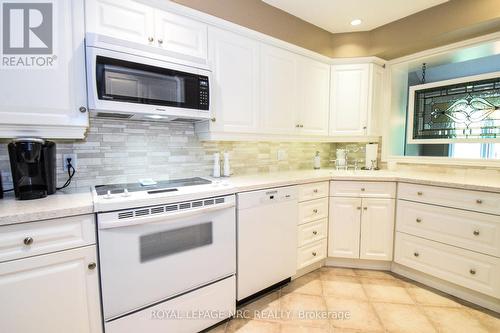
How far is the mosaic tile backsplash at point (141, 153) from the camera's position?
1662 millimetres

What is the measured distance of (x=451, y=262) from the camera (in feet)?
6.43

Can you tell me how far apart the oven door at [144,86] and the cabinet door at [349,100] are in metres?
1.67

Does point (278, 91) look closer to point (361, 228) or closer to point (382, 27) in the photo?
point (382, 27)

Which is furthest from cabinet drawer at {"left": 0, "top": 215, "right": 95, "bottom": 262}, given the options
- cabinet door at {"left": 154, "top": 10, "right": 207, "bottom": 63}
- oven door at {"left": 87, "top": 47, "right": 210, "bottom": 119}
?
cabinet door at {"left": 154, "top": 10, "right": 207, "bottom": 63}

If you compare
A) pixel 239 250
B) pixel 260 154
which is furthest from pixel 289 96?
pixel 239 250

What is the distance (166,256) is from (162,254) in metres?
0.03

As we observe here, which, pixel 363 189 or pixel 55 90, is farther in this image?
pixel 363 189

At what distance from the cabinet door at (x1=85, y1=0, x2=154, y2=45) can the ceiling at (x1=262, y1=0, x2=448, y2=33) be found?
1192mm

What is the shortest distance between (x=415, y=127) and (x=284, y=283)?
232cm

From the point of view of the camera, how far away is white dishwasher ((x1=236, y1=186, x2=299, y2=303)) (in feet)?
5.86

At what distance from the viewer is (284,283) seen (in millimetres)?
2178

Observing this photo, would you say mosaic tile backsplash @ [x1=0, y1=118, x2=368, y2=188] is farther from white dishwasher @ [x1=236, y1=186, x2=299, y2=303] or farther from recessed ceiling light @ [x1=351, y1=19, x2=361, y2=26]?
recessed ceiling light @ [x1=351, y1=19, x2=361, y2=26]

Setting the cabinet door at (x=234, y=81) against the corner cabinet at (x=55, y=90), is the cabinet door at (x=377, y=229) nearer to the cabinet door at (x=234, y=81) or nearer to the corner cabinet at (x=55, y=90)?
the cabinet door at (x=234, y=81)

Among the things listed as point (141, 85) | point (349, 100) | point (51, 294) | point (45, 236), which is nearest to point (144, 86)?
point (141, 85)
